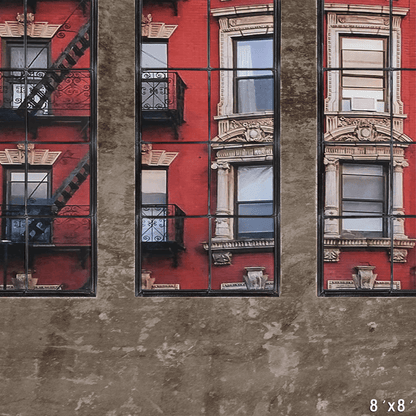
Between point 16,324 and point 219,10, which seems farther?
point 219,10

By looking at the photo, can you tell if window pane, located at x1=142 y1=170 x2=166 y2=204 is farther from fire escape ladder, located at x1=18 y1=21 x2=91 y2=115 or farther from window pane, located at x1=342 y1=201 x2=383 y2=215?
window pane, located at x1=342 y1=201 x2=383 y2=215

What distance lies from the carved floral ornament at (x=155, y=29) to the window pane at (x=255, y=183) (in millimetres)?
2011

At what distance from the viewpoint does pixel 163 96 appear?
738 centimetres

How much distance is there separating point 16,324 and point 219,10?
478cm

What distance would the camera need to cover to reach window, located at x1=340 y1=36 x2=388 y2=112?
743 centimetres

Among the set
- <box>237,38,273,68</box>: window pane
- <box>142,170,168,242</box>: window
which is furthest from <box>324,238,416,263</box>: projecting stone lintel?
<box>237,38,273,68</box>: window pane

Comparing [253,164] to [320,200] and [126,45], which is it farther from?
[126,45]

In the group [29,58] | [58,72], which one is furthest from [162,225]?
[29,58]

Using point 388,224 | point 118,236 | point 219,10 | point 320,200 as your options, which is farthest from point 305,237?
point 219,10

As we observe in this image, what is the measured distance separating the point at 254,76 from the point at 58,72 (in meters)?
2.55

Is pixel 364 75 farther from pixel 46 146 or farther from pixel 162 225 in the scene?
pixel 46 146

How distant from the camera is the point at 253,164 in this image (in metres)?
7.34

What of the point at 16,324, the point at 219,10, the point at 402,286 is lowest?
the point at 16,324

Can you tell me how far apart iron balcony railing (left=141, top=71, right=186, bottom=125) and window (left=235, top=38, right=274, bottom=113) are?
76cm
